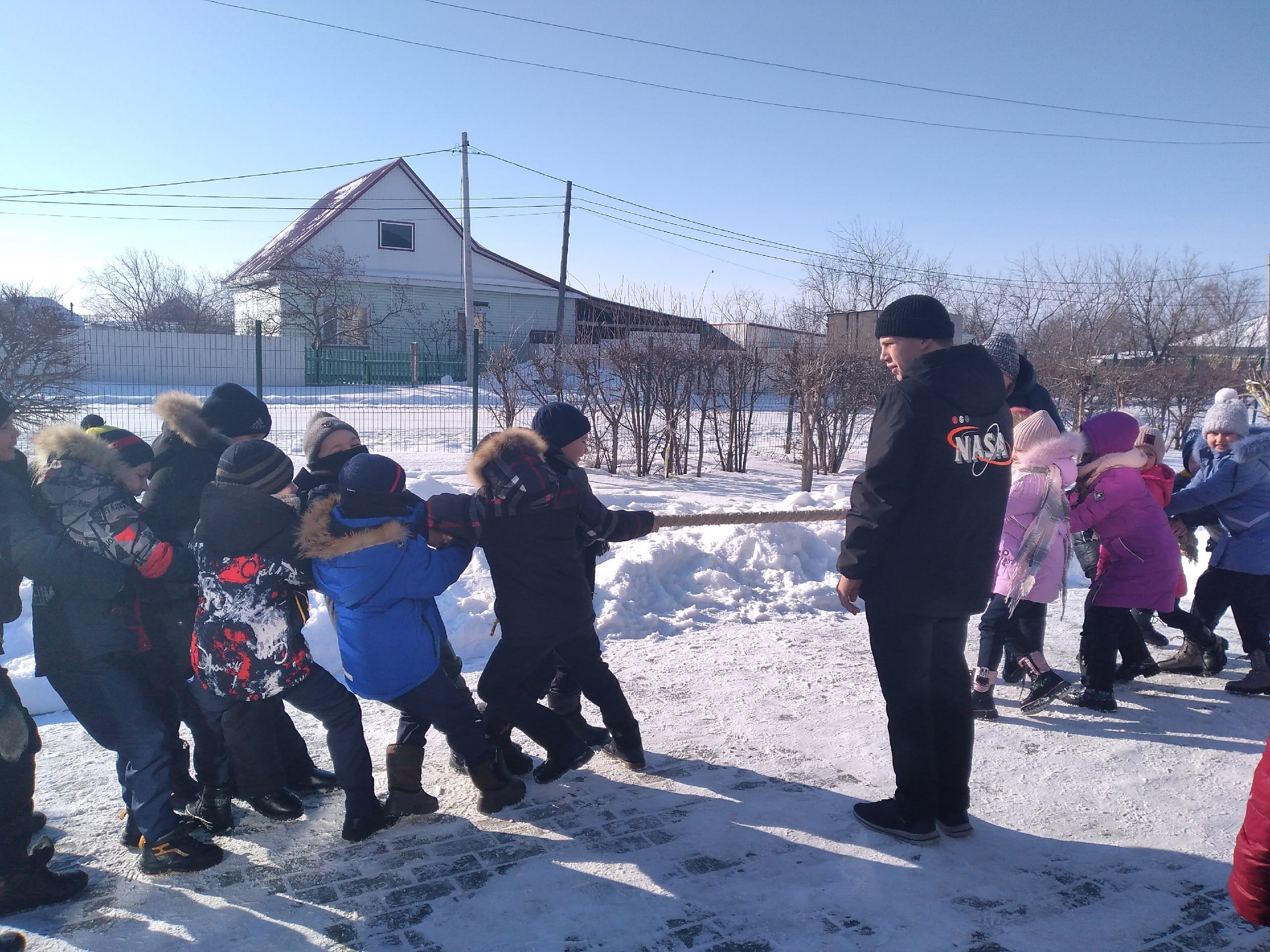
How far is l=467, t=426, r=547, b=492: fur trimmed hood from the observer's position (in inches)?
126

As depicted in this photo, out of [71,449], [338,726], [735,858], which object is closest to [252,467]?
[71,449]

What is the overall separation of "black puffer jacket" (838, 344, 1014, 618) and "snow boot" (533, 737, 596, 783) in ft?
4.53

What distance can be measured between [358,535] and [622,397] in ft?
27.8

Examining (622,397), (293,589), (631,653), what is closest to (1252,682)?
(631,653)

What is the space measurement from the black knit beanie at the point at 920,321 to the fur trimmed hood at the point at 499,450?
142cm

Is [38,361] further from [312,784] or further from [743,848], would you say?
[743,848]

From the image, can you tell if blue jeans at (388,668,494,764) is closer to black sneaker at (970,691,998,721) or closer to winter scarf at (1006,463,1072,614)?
black sneaker at (970,691,998,721)

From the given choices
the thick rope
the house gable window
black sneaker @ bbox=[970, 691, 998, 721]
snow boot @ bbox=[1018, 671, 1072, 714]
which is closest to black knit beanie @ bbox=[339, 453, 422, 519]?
the thick rope

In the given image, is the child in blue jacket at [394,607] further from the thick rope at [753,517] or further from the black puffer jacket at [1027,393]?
the black puffer jacket at [1027,393]

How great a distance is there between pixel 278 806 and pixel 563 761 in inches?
44.6

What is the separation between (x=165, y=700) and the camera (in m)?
3.21

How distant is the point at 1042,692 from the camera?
425 centimetres

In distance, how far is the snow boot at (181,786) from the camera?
327 cm

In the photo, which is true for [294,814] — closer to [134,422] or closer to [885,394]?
[885,394]
